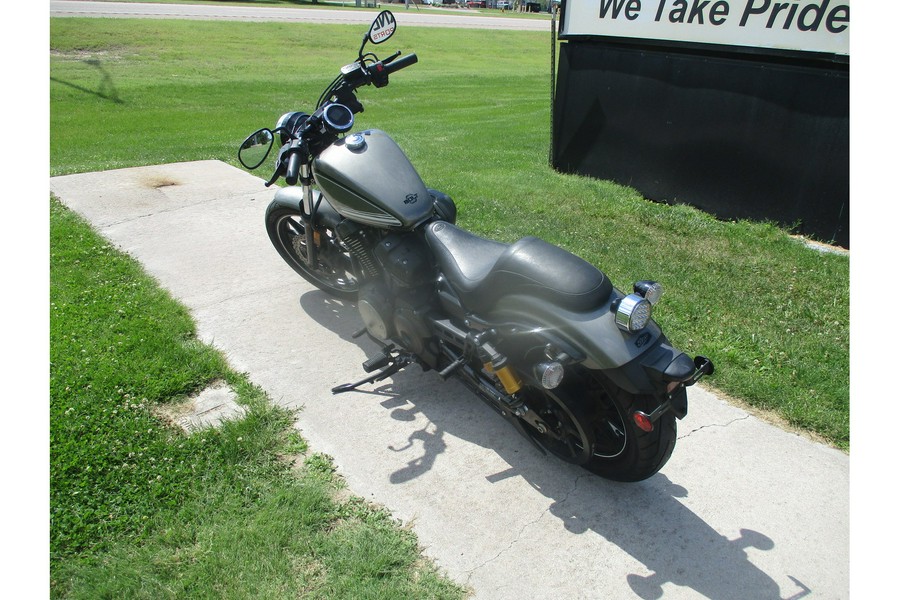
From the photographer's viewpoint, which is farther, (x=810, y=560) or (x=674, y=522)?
(x=674, y=522)

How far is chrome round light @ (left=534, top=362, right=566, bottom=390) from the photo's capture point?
2.53 metres

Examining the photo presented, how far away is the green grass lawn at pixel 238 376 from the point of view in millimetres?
2695

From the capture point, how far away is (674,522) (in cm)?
287

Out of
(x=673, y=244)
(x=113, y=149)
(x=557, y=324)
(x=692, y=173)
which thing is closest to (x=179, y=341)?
(x=557, y=324)

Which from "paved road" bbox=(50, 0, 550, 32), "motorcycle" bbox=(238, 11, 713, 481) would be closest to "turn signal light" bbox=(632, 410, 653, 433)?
"motorcycle" bbox=(238, 11, 713, 481)

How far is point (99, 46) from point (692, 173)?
67.8ft

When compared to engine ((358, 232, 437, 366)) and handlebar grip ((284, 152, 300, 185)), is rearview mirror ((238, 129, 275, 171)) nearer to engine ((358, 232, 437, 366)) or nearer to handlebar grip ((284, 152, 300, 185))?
handlebar grip ((284, 152, 300, 185))

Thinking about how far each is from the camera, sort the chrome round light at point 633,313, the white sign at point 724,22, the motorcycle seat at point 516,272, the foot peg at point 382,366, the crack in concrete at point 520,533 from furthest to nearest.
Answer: the white sign at point 724,22
the foot peg at point 382,366
the motorcycle seat at point 516,272
the crack in concrete at point 520,533
the chrome round light at point 633,313

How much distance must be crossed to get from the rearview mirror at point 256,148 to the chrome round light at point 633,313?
243 centimetres

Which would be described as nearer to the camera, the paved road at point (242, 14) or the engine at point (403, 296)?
the engine at point (403, 296)

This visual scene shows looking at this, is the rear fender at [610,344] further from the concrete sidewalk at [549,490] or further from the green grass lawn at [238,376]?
the green grass lawn at [238,376]

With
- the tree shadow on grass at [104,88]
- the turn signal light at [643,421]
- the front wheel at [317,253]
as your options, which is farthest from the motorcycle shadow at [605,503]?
the tree shadow on grass at [104,88]

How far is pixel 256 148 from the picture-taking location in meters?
3.99

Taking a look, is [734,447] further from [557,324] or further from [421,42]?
[421,42]
